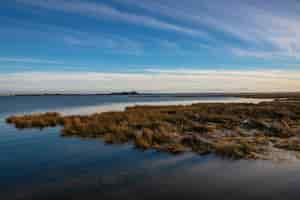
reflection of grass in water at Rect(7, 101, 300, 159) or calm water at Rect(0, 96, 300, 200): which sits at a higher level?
reflection of grass in water at Rect(7, 101, 300, 159)

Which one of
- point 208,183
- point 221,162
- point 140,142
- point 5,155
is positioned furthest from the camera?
point 140,142

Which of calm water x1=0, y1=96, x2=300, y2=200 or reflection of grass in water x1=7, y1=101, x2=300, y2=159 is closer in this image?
calm water x1=0, y1=96, x2=300, y2=200

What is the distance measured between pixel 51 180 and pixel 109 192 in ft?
9.15

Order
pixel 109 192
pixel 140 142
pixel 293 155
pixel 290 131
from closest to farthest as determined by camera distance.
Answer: pixel 109 192 < pixel 293 155 < pixel 140 142 < pixel 290 131

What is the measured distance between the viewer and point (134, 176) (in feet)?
33.2

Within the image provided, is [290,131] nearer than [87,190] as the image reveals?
No

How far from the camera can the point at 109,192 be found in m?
8.45

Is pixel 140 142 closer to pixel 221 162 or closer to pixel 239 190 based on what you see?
pixel 221 162

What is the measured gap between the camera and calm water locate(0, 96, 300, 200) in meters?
8.37

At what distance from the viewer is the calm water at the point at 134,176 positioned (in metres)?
8.37

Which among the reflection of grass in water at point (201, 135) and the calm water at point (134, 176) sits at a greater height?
the reflection of grass in water at point (201, 135)

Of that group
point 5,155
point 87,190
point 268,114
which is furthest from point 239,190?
point 268,114

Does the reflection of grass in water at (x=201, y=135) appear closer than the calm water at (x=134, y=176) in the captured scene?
No

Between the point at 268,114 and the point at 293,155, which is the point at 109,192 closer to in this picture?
the point at 293,155
